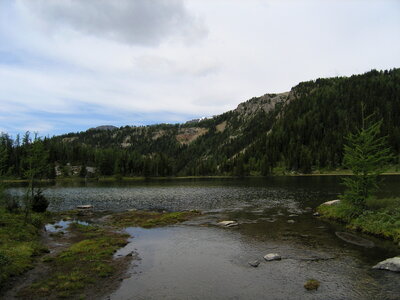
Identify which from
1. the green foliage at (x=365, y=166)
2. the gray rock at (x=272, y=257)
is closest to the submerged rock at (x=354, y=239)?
the green foliage at (x=365, y=166)

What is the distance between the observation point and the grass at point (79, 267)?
75.9ft

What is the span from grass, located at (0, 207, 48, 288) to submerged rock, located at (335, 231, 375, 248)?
38446mm

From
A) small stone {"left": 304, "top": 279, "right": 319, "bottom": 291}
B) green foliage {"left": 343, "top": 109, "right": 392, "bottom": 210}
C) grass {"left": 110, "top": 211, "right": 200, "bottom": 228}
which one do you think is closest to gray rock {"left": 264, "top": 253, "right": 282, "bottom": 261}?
small stone {"left": 304, "top": 279, "right": 319, "bottom": 291}

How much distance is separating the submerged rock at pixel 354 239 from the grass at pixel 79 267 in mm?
30230

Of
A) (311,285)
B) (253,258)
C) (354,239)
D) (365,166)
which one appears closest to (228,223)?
(253,258)

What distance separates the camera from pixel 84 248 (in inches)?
1415

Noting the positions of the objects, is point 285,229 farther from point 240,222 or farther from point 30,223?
point 30,223

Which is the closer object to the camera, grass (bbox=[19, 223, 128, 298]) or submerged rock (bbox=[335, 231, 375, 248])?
grass (bbox=[19, 223, 128, 298])

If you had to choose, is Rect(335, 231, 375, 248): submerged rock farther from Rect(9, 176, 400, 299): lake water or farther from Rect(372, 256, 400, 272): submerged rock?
Rect(372, 256, 400, 272): submerged rock

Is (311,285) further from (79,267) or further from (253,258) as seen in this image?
(79,267)

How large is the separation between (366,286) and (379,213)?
23430mm

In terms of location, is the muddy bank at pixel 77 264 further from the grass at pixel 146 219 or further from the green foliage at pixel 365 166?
the green foliage at pixel 365 166

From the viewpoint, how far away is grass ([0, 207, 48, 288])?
85.7ft

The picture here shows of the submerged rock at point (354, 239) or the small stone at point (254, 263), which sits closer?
the small stone at point (254, 263)
